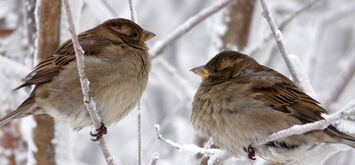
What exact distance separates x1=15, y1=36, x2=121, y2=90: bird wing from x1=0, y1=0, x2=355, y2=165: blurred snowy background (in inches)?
9.2

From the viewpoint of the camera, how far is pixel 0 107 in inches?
172

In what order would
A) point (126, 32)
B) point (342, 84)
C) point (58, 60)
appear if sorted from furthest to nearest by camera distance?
point (342, 84)
point (126, 32)
point (58, 60)

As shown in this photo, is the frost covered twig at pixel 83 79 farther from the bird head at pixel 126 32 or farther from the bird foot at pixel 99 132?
the bird head at pixel 126 32

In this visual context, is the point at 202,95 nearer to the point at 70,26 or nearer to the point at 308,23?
the point at 70,26

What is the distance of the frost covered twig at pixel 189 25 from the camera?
13.2ft

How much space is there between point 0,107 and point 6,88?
192 millimetres

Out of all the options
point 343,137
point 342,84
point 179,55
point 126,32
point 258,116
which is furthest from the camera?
point 179,55

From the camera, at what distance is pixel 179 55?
368 inches

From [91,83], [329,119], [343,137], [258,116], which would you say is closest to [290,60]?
[258,116]

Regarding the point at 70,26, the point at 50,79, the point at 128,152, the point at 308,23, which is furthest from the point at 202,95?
the point at 128,152

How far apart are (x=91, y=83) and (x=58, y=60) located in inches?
16.6

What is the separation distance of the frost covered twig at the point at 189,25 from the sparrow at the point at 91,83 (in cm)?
40

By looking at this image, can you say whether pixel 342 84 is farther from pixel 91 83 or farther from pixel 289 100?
pixel 91 83

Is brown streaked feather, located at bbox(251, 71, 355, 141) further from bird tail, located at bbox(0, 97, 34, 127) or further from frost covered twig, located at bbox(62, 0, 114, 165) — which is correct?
bird tail, located at bbox(0, 97, 34, 127)
